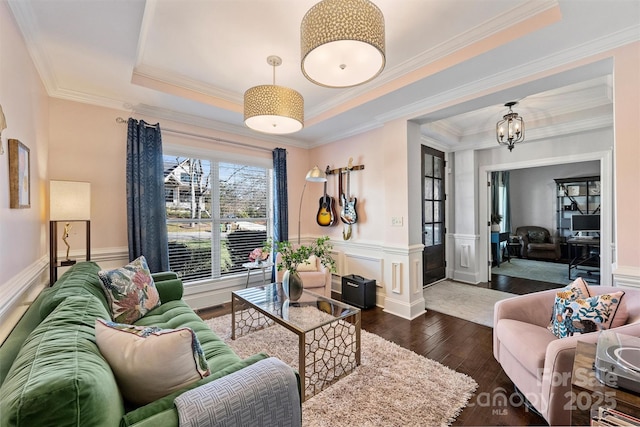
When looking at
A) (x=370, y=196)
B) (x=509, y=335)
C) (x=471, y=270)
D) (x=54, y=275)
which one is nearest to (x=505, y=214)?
(x=471, y=270)

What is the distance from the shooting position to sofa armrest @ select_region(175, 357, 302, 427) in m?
0.86

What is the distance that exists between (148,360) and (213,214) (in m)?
2.94

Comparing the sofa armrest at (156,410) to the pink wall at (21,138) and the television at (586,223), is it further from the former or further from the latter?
the television at (586,223)

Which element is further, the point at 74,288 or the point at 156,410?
the point at 74,288

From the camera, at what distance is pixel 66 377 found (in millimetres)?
708

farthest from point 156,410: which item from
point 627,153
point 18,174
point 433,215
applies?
point 433,215

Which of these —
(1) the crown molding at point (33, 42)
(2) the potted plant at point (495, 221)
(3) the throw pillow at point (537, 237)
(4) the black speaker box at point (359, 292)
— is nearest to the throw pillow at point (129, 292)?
(1) the crown molding at point (33, 42)

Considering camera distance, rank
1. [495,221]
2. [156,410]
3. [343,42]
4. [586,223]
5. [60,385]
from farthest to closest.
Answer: [495,221] < [586,223] < [343,42] < [156,410] < [60,385]

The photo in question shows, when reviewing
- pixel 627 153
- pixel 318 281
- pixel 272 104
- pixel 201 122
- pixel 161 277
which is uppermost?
pixel 201 122

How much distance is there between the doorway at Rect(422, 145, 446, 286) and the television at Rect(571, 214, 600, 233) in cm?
267

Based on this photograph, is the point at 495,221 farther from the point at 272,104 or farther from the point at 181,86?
the point at 181,86

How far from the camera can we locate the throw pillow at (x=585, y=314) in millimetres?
1584

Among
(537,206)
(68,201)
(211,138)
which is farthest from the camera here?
(537,206)

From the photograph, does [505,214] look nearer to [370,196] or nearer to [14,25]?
[370,196]
